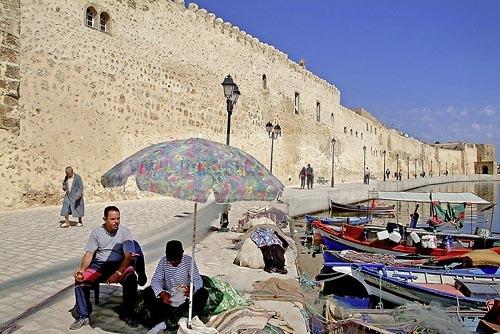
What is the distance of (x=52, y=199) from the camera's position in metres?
11.7

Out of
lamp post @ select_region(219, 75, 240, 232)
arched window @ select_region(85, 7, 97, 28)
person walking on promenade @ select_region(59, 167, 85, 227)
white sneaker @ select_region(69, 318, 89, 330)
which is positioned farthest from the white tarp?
white sneaker @ select_region(69, 318, 89, 330)

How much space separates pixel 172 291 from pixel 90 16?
12.0 metres

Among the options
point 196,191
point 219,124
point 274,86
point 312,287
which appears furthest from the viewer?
Result: point 274,86

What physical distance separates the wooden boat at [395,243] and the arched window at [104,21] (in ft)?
29.9

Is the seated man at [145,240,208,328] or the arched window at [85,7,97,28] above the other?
the arched window at [85,7,97,28]

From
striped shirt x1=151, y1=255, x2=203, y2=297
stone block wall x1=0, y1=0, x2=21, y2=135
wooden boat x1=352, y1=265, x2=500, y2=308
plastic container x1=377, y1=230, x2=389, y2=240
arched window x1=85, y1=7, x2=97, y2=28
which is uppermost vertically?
arched window x1=85, y1=7, x2=97, y2=28

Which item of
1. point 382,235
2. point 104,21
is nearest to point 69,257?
point 382,235

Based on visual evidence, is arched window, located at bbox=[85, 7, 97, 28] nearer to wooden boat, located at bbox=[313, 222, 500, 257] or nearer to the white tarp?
wooden boat, located at bbox=[313, 222, 500, 257]

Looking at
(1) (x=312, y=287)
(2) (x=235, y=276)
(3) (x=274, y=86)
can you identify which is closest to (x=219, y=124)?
(3) (x=274, y=86)

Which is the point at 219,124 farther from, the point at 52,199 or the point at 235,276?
the point at 235,276

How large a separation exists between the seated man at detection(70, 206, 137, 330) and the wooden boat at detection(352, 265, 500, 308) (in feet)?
15.9

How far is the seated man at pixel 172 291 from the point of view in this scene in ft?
12.0

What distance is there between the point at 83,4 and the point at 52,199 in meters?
5.86

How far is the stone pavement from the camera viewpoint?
13.2 feet
